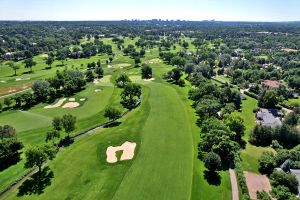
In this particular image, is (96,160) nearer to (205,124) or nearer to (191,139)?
(191,139)

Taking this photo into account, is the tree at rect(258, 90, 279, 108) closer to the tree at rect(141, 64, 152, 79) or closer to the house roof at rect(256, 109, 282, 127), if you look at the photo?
the house roof at rect(256, 109, 282, 127)

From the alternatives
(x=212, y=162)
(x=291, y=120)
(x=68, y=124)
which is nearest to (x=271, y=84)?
(x=291, y=120)

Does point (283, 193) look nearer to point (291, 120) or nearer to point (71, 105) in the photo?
point (291, 120)

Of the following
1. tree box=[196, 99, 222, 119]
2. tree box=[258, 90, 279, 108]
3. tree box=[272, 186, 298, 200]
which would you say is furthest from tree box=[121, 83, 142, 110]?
tree box=[272, 186, 298, 200]

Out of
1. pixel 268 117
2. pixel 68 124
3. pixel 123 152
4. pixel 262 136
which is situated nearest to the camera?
pixel 123 152

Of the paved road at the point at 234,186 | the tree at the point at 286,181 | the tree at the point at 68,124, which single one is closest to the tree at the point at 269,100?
the paved road at the point at 234,186

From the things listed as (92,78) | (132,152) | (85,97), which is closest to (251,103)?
(132,152)
